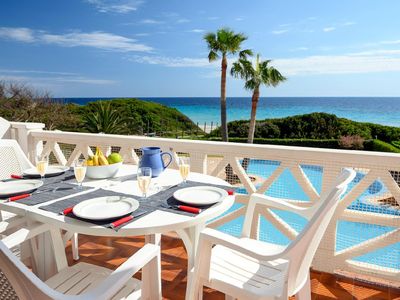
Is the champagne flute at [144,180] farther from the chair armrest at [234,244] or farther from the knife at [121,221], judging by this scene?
the chair armrest at [234,244]

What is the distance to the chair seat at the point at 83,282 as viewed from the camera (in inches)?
46.8

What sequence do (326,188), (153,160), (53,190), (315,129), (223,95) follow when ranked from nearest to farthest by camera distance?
(53,190) < (153,160) < (326,188) < (223,95) < (315,129)

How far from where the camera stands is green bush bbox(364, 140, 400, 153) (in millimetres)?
14108

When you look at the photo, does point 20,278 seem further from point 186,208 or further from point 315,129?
point 315,129

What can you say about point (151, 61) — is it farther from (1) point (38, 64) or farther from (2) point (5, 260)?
(2) point (5, 260)

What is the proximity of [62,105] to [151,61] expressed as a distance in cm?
1972

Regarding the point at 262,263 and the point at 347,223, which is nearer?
the point at 262,263

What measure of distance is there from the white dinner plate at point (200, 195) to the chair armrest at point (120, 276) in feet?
0.95

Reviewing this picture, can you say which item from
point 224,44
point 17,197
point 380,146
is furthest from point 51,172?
point 380,146

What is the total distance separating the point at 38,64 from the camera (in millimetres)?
22609

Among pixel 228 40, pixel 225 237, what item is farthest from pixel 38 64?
pixel 225 237

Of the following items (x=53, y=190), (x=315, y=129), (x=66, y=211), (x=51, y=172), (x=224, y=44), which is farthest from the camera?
(x=315, y=129)

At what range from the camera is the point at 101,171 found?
5.57 feet

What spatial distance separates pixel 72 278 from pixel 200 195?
2.16 ft
